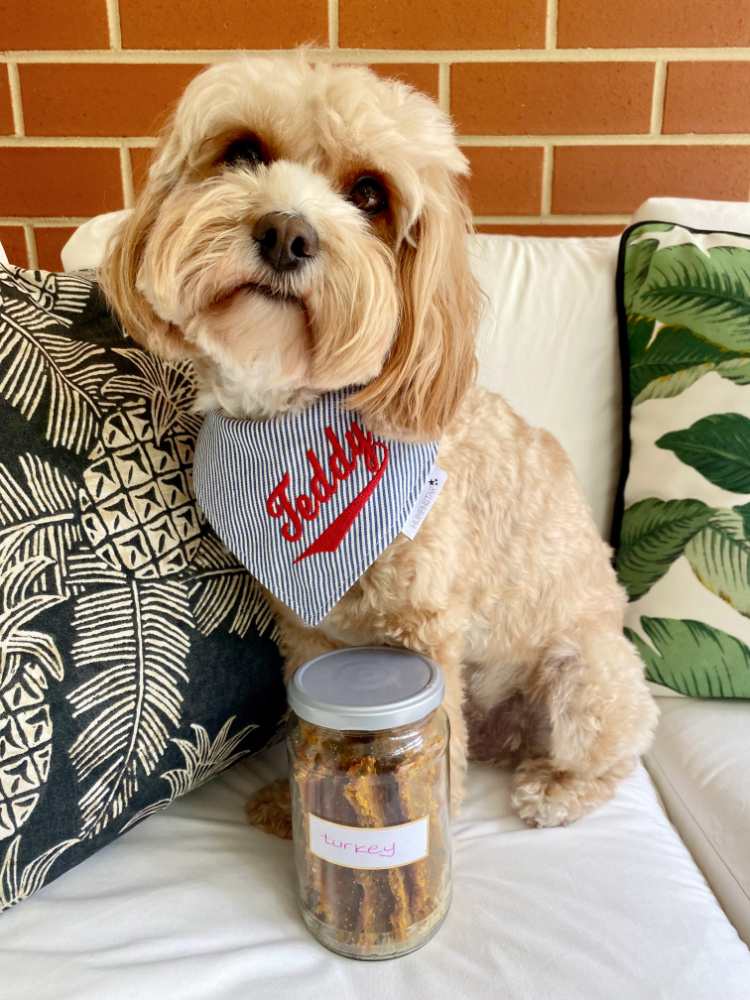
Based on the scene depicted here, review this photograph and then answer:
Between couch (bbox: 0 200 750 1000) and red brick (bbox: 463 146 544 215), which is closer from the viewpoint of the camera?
couch (bbox: 0 200 750 1000)

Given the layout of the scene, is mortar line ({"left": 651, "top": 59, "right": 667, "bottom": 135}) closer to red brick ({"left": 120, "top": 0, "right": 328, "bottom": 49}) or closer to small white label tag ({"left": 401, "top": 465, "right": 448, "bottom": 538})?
red brick ({"left": 120, "top": 0, "right": 328, "bottom": 49})

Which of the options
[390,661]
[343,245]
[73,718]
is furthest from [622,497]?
[73,718]

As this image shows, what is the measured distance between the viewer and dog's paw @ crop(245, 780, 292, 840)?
4.12 ft

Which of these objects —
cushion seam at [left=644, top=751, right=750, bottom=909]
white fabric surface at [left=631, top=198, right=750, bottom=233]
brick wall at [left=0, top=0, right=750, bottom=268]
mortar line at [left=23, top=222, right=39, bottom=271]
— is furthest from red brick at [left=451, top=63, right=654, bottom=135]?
cushion seam at [left=644, top=751, right=750, bottom=909]

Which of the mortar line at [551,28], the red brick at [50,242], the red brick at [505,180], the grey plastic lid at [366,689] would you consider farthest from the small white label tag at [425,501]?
the red brick at [50,242]

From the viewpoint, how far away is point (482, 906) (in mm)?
1086

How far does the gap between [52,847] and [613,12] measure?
226 cm

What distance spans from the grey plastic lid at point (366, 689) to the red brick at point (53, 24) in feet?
6.06

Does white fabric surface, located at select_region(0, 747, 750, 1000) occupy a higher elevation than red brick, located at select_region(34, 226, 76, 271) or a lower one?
lower

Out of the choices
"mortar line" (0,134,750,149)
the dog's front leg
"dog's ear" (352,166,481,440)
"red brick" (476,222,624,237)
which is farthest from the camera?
"red brick" (476,222,624,237)

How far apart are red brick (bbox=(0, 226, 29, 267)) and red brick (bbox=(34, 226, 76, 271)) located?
0.13ft

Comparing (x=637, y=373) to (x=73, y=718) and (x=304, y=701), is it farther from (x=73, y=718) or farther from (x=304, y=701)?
(x=73, y=718)

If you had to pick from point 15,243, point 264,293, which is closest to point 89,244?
point 15,243

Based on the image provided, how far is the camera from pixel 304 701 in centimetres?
100
